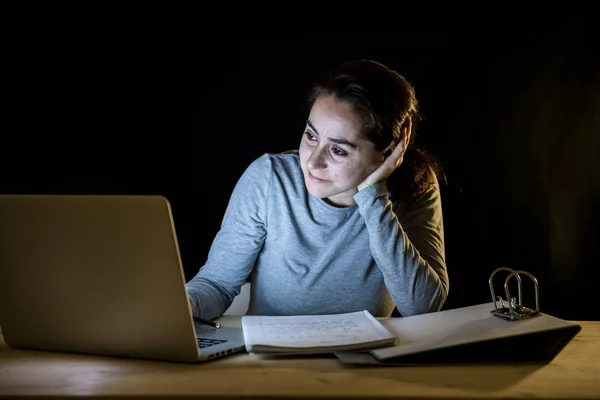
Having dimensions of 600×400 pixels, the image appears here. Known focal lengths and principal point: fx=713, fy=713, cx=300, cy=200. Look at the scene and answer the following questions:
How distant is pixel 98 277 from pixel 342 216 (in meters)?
0.78

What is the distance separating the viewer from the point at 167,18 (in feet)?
7.36

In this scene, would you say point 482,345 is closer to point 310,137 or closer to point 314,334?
point 314,334

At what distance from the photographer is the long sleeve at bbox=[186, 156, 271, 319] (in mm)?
1673

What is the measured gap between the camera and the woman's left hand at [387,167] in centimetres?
164

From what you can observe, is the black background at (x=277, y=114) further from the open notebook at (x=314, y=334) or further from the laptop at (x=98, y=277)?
the laptop at (x=98, y=277)

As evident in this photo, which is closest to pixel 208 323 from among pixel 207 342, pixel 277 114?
pixel 207 342

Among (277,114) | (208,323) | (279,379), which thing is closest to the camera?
(279,379)

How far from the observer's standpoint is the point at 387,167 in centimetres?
166

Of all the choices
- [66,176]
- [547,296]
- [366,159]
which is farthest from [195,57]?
[547,296]

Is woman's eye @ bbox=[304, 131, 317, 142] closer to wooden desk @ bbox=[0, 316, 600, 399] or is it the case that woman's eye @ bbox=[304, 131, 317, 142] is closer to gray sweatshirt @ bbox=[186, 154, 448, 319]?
gray sweatshirt @ bbox=[186, 154, 448, 319]

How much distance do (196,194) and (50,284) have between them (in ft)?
4.06

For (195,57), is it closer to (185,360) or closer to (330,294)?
(330,294)

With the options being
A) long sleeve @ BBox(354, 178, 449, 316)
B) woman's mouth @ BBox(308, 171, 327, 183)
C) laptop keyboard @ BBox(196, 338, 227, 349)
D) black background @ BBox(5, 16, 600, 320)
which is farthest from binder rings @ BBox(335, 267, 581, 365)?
black background @ BBox(5, 16, 600, 320)

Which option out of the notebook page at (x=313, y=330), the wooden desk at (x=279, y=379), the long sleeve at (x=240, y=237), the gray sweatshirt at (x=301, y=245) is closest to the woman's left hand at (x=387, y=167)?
the gray sweatshirt at (x=301, y=245)
